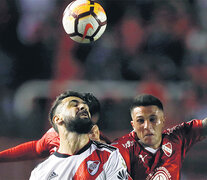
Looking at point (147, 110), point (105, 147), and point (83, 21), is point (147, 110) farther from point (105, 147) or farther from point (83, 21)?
point (83, 21)

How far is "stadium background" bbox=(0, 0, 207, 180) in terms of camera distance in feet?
25.6

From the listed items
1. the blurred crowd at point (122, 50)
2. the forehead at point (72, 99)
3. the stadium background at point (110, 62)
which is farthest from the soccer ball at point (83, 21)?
the blurred crowd at point (122, 50)

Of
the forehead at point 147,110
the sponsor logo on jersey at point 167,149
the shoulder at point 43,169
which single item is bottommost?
the shoulder at point 43,169

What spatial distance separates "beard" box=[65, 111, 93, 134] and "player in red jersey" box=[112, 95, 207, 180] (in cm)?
52

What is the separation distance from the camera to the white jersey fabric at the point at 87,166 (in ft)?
12.5

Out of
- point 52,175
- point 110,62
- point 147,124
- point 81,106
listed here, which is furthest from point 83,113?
point 110,62

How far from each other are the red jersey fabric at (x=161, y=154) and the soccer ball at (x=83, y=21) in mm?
1222

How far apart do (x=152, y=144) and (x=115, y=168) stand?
0.69m

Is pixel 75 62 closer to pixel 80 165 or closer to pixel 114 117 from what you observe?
pixel 114 117

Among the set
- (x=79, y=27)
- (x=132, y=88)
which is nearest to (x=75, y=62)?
(x=132, y=88)

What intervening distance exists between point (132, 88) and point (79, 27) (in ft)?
10.9

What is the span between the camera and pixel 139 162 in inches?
168

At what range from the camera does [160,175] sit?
4258mm

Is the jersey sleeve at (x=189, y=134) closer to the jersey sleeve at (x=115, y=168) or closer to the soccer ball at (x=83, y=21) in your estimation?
the jersey sleeve at (x=115, y=168)
